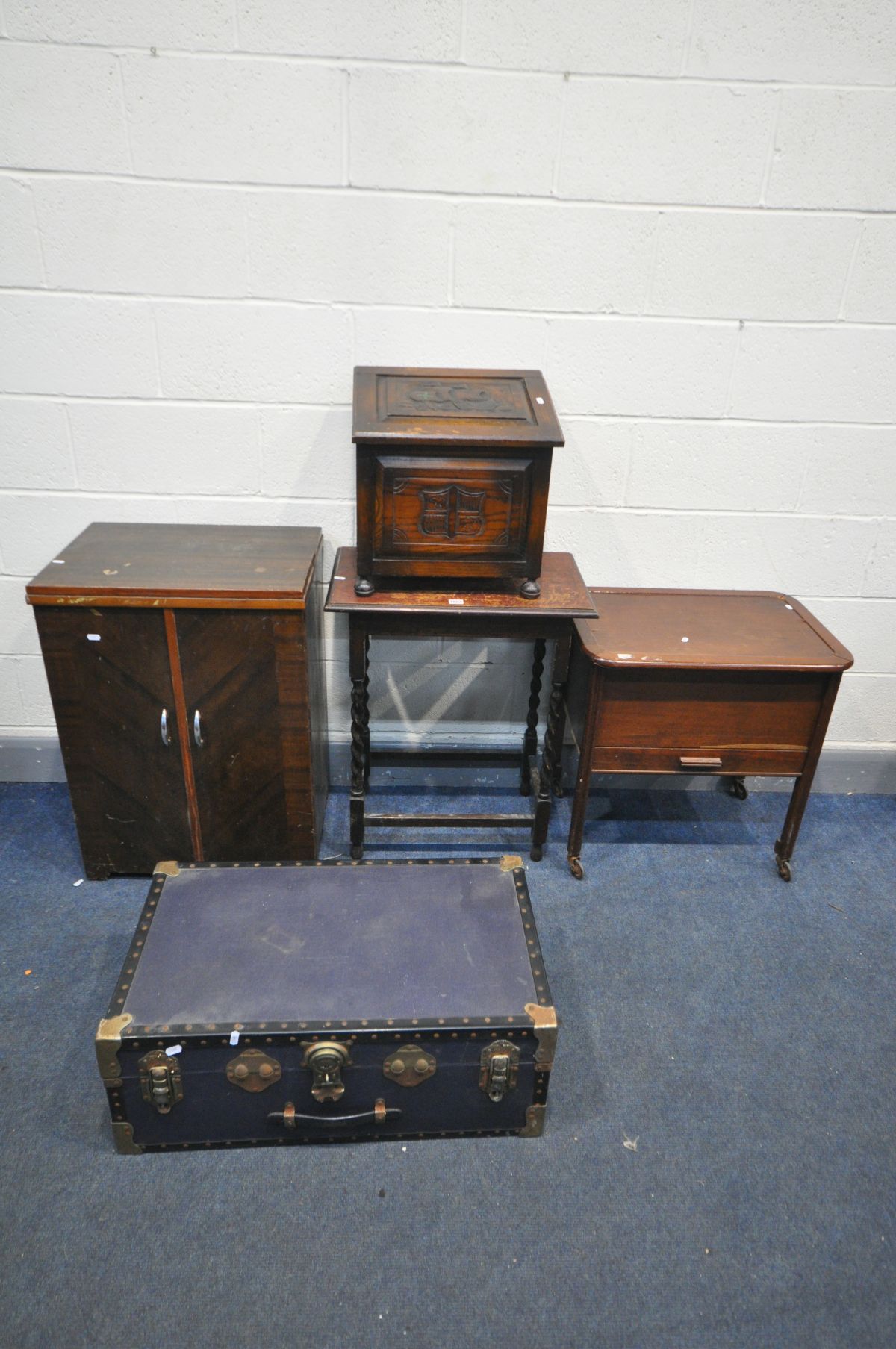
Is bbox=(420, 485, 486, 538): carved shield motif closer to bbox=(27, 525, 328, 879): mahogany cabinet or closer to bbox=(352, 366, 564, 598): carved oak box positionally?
bbox=(352, 366, 564, 598): carved oak box

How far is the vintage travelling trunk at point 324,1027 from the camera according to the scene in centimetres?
159

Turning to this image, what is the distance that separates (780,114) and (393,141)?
857mm

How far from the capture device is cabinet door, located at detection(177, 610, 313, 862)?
2.02 metres

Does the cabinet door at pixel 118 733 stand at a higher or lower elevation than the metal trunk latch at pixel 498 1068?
higher

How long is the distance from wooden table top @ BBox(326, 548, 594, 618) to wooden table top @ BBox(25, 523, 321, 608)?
0.10 meters

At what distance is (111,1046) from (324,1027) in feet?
1.19

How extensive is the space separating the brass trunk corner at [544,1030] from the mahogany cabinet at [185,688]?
819 millimetres

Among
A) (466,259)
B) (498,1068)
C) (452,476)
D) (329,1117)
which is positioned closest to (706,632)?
(452,476)

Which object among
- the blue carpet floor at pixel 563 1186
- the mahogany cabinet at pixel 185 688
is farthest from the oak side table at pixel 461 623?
the blue carpet floor at pixel 563 1186

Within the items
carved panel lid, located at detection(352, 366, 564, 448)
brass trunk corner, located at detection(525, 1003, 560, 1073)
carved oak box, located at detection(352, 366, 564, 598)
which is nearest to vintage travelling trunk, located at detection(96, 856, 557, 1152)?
brass trunk corner, located at detection(525, 1003, 560, 1073)

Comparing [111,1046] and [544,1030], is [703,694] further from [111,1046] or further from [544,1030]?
[111,1046]

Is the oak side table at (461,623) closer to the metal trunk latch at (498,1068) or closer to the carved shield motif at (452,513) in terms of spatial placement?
the carved shield motif at (452,513)

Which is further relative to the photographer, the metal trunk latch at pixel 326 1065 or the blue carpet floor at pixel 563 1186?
the metal trunk latch at pixel 326 1065

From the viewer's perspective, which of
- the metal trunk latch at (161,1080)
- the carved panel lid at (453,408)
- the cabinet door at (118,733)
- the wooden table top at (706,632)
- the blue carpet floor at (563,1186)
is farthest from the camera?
the wooden table top at (706,632)
